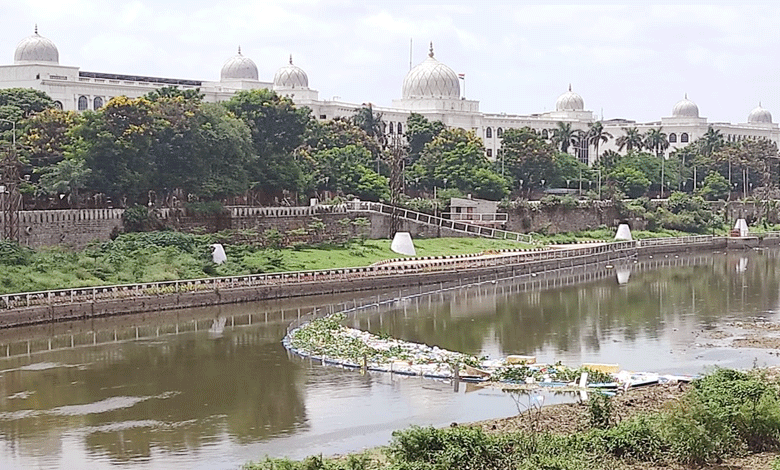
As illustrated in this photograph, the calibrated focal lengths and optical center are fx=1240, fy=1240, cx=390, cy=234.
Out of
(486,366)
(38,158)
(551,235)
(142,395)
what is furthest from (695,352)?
(551,235)

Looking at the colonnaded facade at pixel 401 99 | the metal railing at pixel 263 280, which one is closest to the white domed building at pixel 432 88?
the colonnaded facade at pixel 401 99

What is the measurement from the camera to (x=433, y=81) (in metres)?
113

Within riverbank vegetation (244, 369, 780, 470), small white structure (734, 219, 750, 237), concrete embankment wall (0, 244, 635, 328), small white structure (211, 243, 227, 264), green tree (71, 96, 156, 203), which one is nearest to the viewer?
riverbank vegetation (244, 369, 780, 470)

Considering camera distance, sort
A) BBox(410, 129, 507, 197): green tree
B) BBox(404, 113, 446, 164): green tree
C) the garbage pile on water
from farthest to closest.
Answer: BBox(404, 113, 446, 164): green tree < BBox(410, 129, 507, 197): green tree < the garbage pile on water

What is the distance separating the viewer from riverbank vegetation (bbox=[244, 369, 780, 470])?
22000 mm

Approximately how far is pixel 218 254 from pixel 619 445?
33589 millimetres

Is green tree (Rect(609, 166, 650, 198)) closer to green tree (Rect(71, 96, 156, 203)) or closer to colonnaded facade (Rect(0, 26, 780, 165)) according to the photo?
colonnaded facade (Rect(0, 26, 780, 165))

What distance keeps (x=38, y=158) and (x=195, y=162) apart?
7687 millimetres

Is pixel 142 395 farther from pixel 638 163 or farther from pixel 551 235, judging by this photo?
pixel 638 163

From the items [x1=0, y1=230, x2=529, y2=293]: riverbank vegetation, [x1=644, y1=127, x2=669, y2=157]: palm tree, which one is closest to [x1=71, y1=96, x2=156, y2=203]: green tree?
[x1=0, y1=230, x2=529, y2=293]: riverbank vegetation

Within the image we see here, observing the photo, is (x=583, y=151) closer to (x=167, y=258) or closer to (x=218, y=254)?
(x=218, y=254)

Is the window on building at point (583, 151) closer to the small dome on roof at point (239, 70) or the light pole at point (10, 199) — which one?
the small dome on roof at point (239, 70)

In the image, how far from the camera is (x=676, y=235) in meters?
89.5

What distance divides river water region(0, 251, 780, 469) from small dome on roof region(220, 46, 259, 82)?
49080 mm
